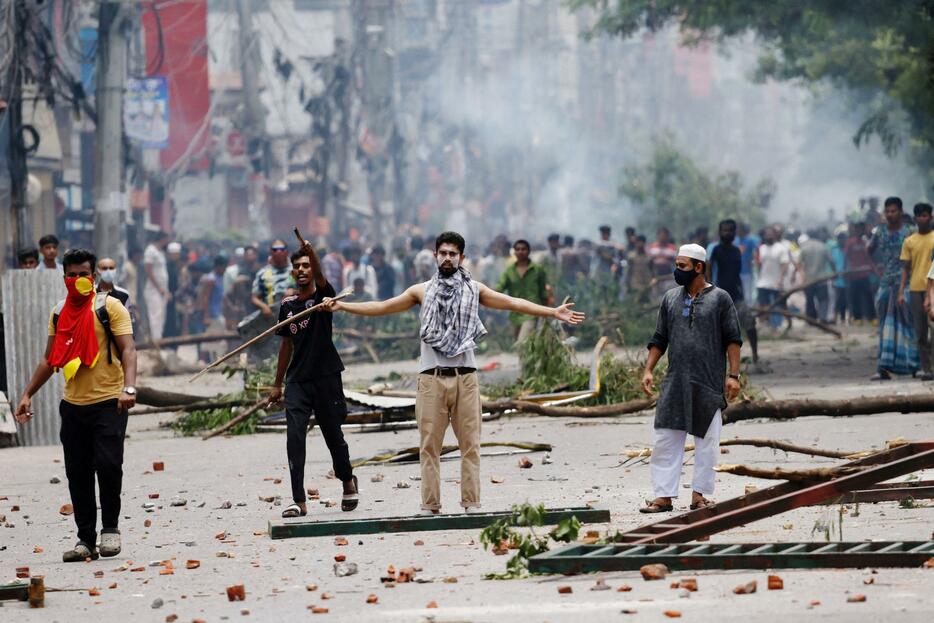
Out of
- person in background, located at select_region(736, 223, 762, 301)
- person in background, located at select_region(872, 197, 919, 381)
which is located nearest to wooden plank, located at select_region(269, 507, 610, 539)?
person in background, located at select_region(872, 197, 919, 381)

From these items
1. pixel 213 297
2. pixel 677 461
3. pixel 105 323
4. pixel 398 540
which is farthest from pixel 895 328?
pixel 213 297

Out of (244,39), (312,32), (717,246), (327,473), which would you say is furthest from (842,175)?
(327,473)

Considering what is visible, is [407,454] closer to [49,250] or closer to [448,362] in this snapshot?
[448,362]

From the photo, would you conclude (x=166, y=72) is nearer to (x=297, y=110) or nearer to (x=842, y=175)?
(x=297, y=110)

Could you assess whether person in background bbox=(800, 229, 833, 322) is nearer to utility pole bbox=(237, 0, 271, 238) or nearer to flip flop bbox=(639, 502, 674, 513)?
utility pole bbox=(237, 0, 271, 238)

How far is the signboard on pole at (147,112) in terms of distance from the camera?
3256 centimetres

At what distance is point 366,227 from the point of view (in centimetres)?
6462

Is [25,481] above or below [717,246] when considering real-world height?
below

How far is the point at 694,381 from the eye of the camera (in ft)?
31.2

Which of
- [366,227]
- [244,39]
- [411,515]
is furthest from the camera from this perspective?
[366,227]

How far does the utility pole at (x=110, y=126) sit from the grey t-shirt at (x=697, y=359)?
49.8 ft

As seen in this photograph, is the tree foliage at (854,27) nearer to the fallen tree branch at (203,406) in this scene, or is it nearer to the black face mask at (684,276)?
the fallen tree branch at (203,406)

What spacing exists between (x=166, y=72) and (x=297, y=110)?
24.8 meters

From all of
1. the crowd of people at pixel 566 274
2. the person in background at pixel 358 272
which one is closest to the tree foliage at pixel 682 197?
the crowd of people at pixel 566 274
